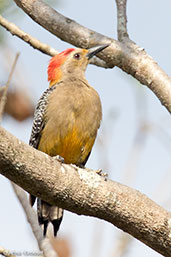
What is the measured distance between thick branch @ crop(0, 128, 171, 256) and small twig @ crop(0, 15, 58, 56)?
6.96 feet

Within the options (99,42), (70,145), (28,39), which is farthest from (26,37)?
(70,145)

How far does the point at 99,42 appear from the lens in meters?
5.47

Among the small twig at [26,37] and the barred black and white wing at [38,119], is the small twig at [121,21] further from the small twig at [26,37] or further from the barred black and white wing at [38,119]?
the barred black and white wing at [38,119]

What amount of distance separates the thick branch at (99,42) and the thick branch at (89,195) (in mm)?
1537

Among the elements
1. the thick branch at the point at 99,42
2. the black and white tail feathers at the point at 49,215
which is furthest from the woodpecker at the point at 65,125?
the thick branch at the point at 99,42

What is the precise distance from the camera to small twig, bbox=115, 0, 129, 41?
565cm

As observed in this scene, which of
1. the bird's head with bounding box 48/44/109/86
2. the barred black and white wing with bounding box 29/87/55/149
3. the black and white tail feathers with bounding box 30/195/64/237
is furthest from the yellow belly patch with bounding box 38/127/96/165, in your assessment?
the bird's head with bounding box 48/44/109/86

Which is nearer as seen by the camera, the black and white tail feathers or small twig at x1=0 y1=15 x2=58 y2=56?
small twig at x1=0 y1=15 x2=58 y2=56

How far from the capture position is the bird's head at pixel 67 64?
7137mm

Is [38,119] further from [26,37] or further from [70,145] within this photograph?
[26,37]

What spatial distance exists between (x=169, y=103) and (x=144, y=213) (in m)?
1.42

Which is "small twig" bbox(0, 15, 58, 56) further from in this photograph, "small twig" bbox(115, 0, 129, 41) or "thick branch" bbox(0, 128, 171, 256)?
"thick branch" bbox(0, 128, 171, 256)

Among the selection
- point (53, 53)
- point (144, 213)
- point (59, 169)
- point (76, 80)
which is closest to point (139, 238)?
point (144, 213)

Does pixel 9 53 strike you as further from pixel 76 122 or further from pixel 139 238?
pixel 139 238
